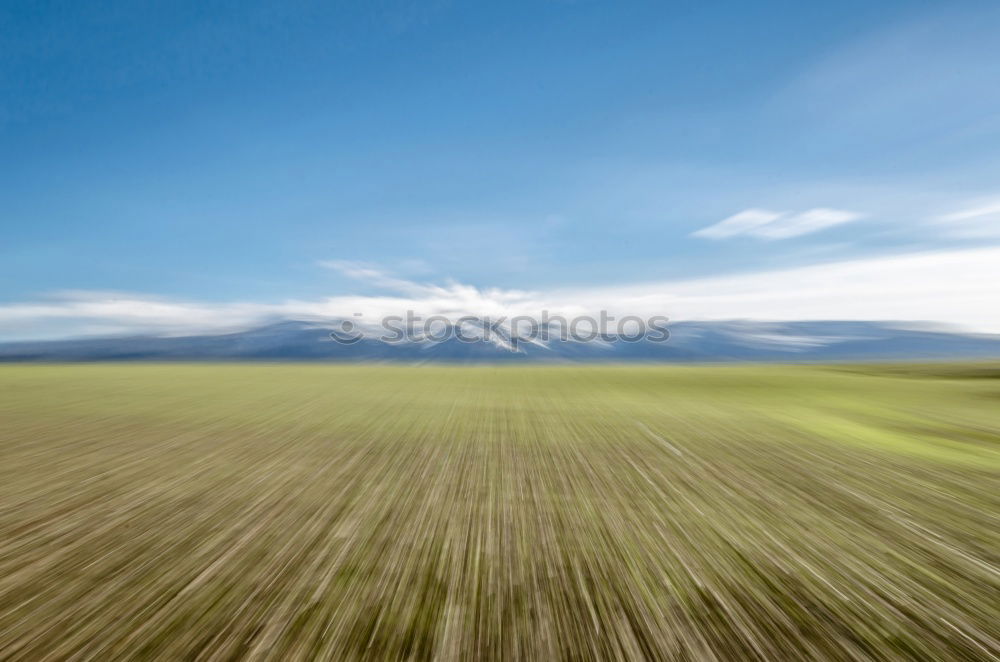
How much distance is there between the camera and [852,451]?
10820mm

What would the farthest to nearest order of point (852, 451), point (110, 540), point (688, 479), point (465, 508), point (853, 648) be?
point (852, 451) < point (688, 479) < point (465, 508) < point (110, 540) < point (853, 648)

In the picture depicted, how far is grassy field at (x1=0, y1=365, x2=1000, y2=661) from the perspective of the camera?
334 cm

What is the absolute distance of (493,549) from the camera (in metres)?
4.88

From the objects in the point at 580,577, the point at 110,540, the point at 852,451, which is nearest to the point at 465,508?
the point at 580,577

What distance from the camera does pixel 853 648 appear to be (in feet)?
10.8

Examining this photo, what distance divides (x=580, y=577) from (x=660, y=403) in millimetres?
17970

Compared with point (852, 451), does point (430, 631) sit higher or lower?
higher

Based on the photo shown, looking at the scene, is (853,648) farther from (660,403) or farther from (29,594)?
(660,403)

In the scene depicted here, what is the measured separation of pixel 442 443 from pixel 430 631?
772cm

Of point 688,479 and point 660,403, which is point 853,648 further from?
point 660,403

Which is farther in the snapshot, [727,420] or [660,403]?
[660,403]

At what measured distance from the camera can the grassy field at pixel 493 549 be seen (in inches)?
131

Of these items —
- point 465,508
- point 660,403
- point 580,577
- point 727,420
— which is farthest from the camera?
point 660,403

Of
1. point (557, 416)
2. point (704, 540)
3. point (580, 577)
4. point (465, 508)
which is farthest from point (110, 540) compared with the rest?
point (557, 416)
